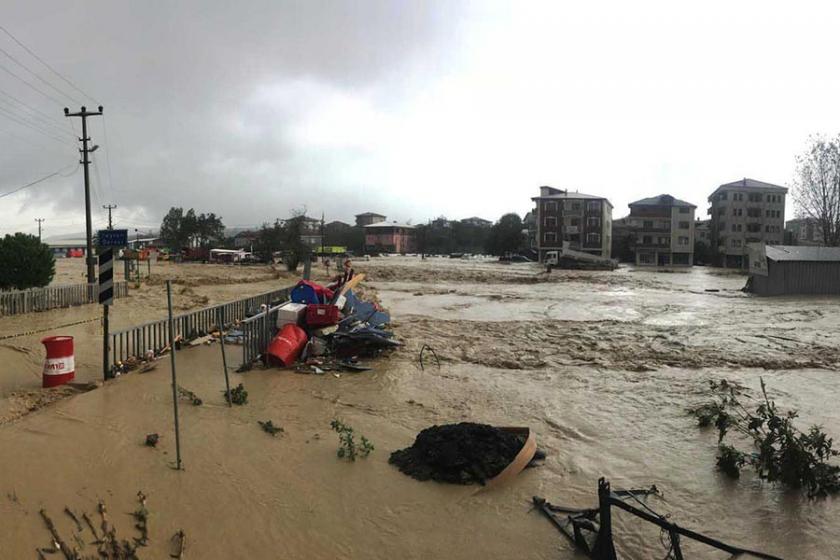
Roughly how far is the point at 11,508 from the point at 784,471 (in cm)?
721

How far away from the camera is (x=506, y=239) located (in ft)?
322

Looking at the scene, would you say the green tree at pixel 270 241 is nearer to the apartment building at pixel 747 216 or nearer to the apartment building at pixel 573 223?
the apartment building at pixel 573 223

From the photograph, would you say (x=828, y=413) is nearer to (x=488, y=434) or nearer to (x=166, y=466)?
(x=488, y=434)

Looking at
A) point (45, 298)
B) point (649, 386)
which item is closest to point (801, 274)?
point (649, 386)

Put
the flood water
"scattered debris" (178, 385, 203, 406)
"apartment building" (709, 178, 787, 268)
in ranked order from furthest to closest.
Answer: "apartment building" (709, 178, 787, 268) < "scattered debris" (178, 385, 203, 406) < the flood water

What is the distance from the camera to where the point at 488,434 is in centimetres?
601

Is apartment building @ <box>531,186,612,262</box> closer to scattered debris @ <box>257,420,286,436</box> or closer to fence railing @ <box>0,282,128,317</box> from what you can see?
fence railing @ <box>0,282,128,317</box>

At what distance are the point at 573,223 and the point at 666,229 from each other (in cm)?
1395

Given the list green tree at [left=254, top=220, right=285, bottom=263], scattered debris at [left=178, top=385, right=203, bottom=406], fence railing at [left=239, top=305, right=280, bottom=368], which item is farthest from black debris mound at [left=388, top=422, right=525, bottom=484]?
green tree at [left=254, top=220, right=285, bottom=263]

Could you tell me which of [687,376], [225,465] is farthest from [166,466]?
[687,376]

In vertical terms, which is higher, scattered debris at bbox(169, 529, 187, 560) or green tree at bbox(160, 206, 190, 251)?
green tree at bbox(160, 206, 190, 251)

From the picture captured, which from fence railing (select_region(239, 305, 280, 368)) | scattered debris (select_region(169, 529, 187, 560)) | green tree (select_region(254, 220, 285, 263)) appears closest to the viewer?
scattered debris (select_region(169, 529, 187, 560))

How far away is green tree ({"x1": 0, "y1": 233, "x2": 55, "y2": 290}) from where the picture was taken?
19.0 m

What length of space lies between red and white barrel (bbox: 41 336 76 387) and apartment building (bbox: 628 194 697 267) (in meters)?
83.7
